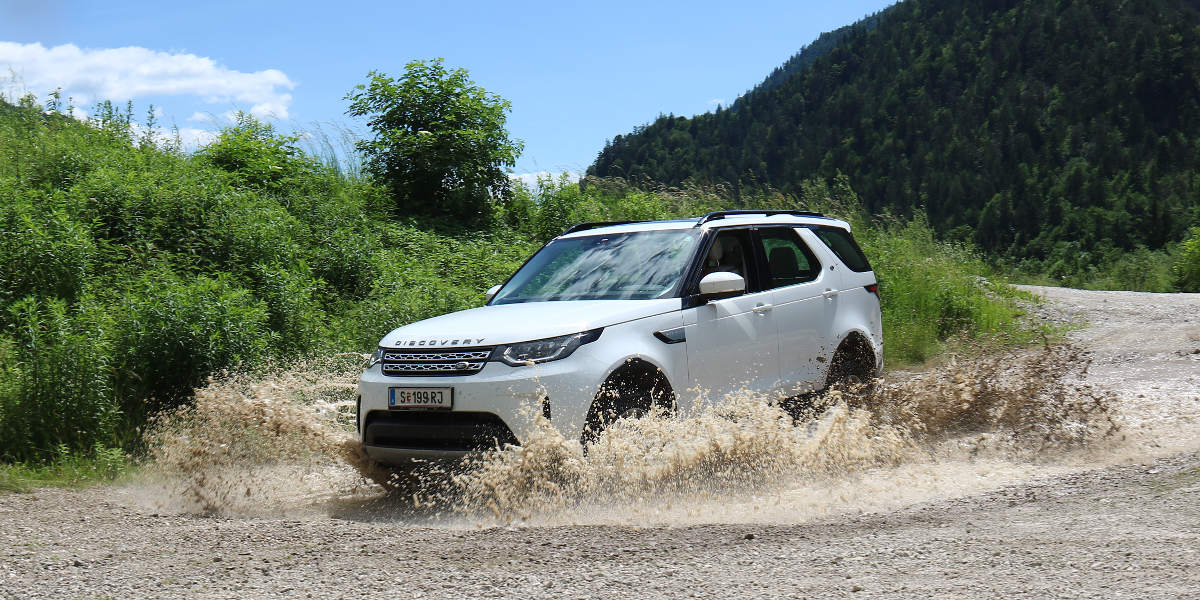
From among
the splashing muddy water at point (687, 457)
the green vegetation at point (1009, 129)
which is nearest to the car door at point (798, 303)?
the splashing muddy water at point (687, 457)

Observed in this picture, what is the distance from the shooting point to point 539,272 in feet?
22.1

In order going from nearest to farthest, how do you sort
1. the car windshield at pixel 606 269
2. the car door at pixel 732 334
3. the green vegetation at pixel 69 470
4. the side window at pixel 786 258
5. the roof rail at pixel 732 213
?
the car door at pixel 732 334 → the car windshield at pixel 606 269 → the green vegetation at pixel 69 470 → the roof rail at pixel 732 213 → the side window at pixel 786 258

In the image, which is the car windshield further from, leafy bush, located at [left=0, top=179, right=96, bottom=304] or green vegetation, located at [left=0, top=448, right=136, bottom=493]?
leafy bush, located at [left=0, top=179, right=96, bottom=304]

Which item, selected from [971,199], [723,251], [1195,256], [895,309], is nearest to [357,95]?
[895,309]

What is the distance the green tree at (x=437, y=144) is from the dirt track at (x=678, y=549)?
9.56 meters

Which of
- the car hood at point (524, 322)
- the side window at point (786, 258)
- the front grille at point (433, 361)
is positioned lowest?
the front grille at point (433, 361)

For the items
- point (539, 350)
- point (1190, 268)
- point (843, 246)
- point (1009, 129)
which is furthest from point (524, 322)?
point (1009, 129)

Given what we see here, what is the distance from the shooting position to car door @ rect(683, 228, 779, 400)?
583 centimetres

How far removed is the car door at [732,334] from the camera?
5832 millimetres

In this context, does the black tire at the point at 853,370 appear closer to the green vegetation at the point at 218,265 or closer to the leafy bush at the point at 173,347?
the green vegetation at the point at 218,265

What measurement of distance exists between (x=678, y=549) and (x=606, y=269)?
2515 mm

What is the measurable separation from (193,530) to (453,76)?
11.7 meters

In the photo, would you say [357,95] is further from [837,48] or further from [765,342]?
[837,48]

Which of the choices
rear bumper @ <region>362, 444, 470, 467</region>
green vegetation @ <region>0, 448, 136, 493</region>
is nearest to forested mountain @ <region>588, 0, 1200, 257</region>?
green vegetation @ <region>0, 448, 136, 493</region>
